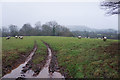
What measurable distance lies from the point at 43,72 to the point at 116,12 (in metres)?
16.5

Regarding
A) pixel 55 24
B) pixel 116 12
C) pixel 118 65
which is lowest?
pixel 118 65

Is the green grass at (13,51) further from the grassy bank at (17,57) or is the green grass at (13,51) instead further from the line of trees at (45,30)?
the line of trees at (45,30)

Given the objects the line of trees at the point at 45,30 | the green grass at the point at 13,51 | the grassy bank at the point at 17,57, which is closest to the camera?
the grassy bank at the point at 17,57

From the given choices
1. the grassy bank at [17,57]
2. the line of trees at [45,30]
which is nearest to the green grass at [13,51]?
the grassy bank at [17,57]

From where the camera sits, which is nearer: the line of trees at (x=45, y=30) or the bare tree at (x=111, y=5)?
the bare tree at (x=111, y=5)

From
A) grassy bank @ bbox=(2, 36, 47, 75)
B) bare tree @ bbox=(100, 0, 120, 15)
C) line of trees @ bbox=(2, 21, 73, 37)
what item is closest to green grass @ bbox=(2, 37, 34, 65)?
grassy bank @ bbox=(2, 36, 47, 75)

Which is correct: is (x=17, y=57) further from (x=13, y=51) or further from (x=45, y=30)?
(x=45, y=30)

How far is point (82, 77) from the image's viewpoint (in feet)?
37.4

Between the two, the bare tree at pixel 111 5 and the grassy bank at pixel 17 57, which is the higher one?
the bare tree at pixel 111 5

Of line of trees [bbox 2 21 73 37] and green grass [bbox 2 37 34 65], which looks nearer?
green grass [bbox 2 37 34 65]

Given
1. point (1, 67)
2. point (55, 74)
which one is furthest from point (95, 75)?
point (1, 67)

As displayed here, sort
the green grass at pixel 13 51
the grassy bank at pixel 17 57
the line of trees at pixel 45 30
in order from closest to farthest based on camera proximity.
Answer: the grassy bank at pixel 17 57
the green grass at pixel 13 51
the line of trees at pixel 45 30

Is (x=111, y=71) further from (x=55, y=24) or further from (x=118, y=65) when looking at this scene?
(x=55, y=24)

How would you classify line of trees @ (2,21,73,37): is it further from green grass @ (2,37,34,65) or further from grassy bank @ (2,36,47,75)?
grassy bank @ (2,36,47,75)
